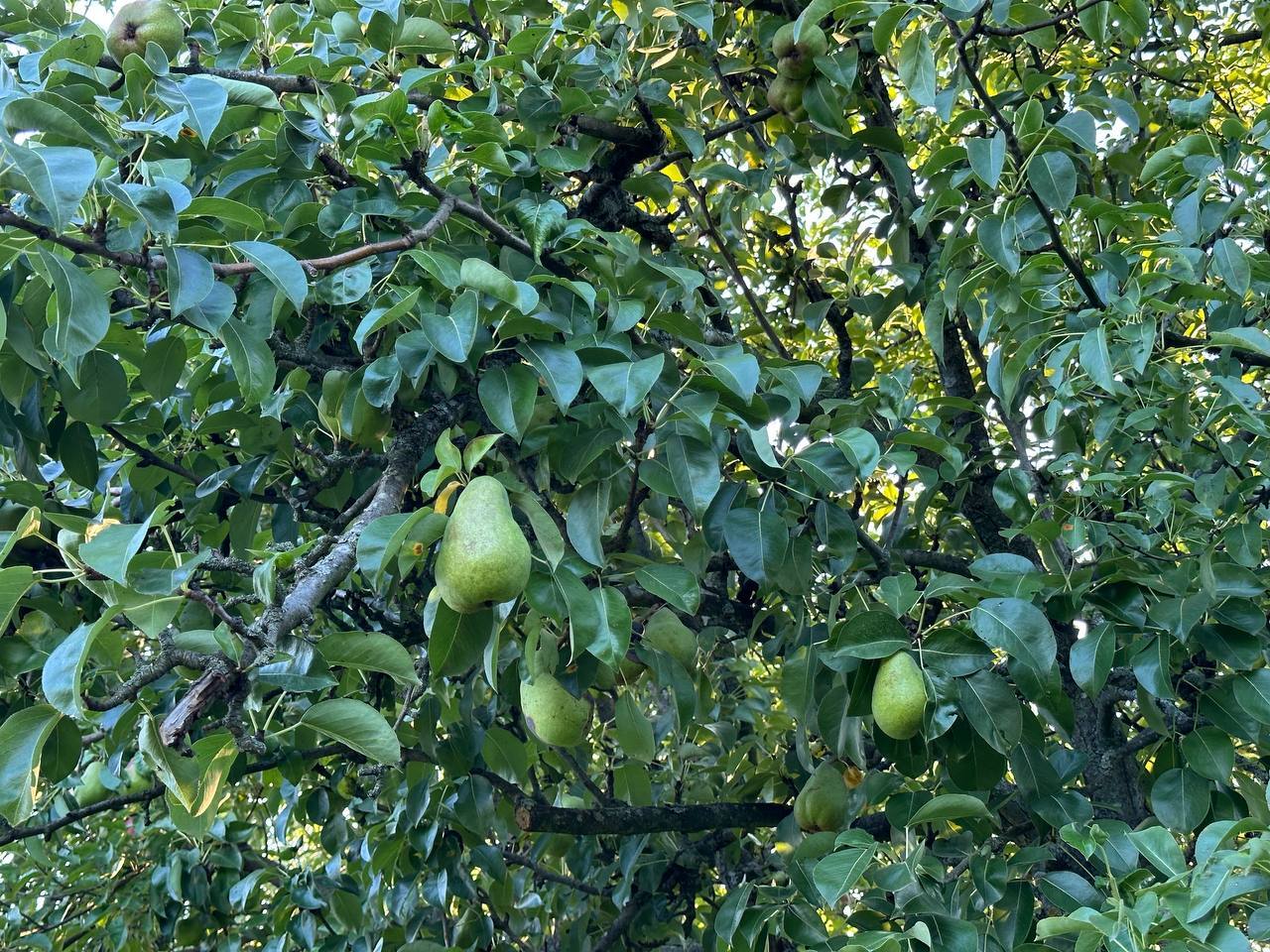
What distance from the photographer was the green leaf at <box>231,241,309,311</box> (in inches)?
57.5

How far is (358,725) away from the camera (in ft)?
4.48

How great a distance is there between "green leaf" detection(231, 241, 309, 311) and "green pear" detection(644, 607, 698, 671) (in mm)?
837

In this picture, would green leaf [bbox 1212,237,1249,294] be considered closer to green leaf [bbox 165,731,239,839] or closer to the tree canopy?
the tree canopy

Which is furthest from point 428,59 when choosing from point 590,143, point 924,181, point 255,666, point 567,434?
point 255,666

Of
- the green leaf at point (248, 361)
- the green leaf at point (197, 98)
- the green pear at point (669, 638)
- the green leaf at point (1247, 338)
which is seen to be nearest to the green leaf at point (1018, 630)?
the green pear at point (669, 638)

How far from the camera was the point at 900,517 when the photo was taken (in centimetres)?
247

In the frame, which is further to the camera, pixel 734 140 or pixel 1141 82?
pixel 1141 82

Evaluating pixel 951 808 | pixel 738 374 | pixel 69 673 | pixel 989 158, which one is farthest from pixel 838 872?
pixel 989 158

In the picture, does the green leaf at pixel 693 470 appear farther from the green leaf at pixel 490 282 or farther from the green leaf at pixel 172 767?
the green leaf at pixel 172 767

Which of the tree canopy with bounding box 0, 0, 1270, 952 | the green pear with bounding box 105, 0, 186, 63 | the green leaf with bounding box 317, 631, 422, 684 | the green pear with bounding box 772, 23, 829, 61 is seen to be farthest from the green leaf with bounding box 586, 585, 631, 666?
the green pear with bounding box 772, 23, 829, 61

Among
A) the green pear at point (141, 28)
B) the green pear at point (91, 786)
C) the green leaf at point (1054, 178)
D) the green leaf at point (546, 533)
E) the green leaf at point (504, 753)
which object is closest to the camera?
the green leaf at point (546, 533)

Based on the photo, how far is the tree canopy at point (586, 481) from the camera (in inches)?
57.7

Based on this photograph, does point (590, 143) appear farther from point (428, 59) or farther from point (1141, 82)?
point (1141, 82)

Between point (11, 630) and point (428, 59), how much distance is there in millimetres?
1731
